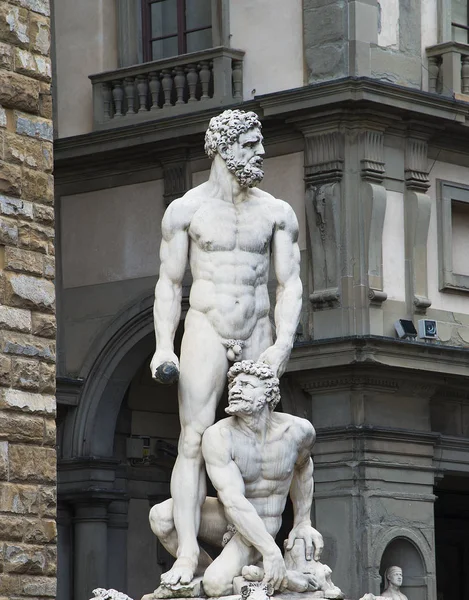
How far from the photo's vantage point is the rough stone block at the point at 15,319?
48.9 ft

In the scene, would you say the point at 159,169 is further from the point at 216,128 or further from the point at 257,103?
the point at 216,128

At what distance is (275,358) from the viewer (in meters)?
13.9

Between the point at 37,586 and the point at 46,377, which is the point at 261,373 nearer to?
the point at 46,377

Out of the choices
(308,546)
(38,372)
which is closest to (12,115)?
(38,372)

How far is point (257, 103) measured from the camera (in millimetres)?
23875

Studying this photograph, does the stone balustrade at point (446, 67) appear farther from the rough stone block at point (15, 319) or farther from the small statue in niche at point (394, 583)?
the rough stone block at point (15, 319)

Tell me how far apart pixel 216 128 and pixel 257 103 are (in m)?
9.73

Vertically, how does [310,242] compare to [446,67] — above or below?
below

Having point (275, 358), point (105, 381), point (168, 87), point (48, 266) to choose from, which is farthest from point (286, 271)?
point (105, 381)

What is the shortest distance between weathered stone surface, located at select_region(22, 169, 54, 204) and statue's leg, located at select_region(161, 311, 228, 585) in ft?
5.97

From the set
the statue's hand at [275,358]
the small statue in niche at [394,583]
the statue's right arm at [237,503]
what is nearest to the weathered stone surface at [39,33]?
the statue's hand at [275,358]

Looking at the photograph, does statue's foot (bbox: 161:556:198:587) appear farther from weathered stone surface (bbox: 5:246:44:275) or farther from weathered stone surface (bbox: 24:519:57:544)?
weathered stone surface (bbox: 5:246:44:275)

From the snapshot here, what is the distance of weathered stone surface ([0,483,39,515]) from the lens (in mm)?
14797

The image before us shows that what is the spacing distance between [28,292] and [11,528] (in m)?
1.51
